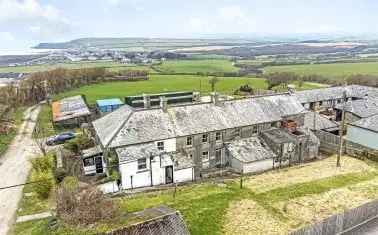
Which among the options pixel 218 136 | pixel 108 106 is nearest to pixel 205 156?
pixel 218 136

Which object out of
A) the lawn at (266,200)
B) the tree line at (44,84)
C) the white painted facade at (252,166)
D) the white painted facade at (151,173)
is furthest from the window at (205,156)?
the tree line at (44,84)

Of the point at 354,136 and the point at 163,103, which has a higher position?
the point at 163,103

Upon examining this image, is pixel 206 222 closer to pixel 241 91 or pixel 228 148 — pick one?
pixel 228 148

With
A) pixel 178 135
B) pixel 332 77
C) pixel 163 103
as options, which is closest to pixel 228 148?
pixel 178 135

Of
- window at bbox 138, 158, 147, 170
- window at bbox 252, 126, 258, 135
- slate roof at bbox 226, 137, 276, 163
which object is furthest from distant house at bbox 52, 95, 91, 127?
window at bbox 252, 126, 258, 135

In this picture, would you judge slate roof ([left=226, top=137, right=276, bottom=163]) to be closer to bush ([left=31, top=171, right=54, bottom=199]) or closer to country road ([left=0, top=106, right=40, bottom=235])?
bush ([left=31, top=171, right=54, bottom=199])

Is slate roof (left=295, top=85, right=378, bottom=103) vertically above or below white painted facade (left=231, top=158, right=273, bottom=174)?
above
